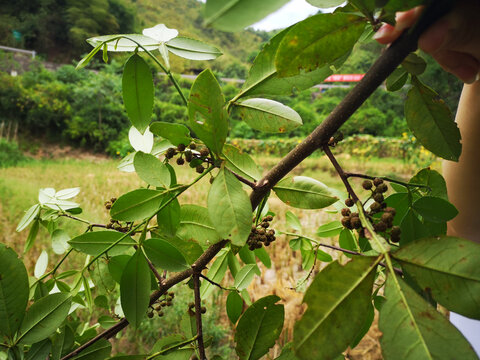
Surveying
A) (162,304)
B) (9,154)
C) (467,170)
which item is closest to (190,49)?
(162,304)

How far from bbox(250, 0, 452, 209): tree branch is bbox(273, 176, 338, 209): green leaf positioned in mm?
17

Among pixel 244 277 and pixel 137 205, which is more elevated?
pixel 137 205

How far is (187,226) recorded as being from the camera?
27 centimetres

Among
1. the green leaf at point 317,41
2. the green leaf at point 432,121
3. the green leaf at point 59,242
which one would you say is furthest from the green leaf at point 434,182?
the green leaf at point 59,242

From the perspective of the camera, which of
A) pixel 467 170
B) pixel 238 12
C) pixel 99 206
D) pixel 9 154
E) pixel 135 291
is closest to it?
pixel 238 12

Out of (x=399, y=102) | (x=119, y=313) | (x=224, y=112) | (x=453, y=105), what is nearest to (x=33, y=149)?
(x=119, y=313)

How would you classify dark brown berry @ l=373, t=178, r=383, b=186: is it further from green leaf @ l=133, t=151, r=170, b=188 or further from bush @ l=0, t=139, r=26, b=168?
bush @ l=0, t=139, r=26, b=168

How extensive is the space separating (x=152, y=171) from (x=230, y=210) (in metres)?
0.09

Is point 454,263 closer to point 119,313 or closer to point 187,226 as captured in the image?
point 187,226

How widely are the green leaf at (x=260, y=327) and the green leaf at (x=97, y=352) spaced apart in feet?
0.36

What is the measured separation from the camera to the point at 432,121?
22 centimetres

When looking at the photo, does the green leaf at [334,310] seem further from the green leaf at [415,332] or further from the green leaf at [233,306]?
the green leaf at [233,306]

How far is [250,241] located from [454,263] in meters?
0.15

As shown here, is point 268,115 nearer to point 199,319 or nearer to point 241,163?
point 241,163
